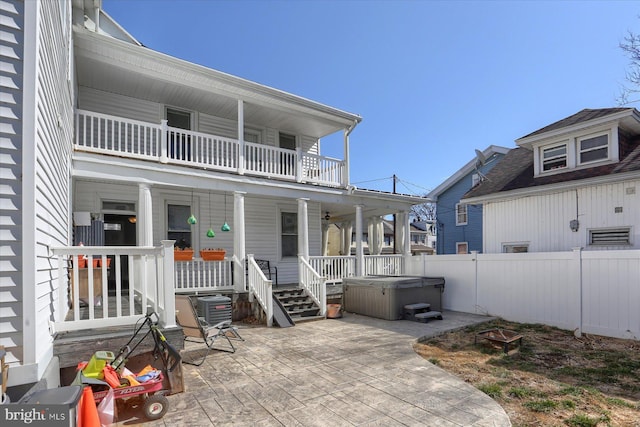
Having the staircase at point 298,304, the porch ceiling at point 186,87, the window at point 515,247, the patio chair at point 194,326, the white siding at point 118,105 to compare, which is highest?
the porch ceiling at point 186,87

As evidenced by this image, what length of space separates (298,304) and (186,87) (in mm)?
6359

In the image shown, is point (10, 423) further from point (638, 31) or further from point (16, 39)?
point (638, 31)

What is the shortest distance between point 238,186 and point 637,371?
8481mm

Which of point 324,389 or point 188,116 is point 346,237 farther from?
point 324,389

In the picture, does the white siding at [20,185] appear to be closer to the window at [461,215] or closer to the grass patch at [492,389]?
the grass patch at [492,389]

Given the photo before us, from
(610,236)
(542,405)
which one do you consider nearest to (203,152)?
(542,405)

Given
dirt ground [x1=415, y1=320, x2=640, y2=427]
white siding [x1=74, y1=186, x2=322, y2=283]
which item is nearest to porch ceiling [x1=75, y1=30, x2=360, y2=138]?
white siding [x1=74, y1=186, x2=322, y2=283]

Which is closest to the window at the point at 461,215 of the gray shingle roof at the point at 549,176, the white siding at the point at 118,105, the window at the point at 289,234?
the gray shingle roof at the point at 549,176

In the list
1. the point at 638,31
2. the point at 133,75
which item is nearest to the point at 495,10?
the point at 638,31

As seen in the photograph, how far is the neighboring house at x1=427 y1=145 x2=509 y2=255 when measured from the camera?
18984 millimetres

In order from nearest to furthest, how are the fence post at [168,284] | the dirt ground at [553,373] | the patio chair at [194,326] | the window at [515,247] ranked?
the dirt ground at [553,373]
the fence post at [168,284]
the patio chair at [194,326]
the window at [515,247]

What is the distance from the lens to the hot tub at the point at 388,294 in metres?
8.59

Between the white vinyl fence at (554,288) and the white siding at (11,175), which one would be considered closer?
the white siding at (11,175)

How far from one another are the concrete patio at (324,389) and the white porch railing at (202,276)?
92.6 inches
